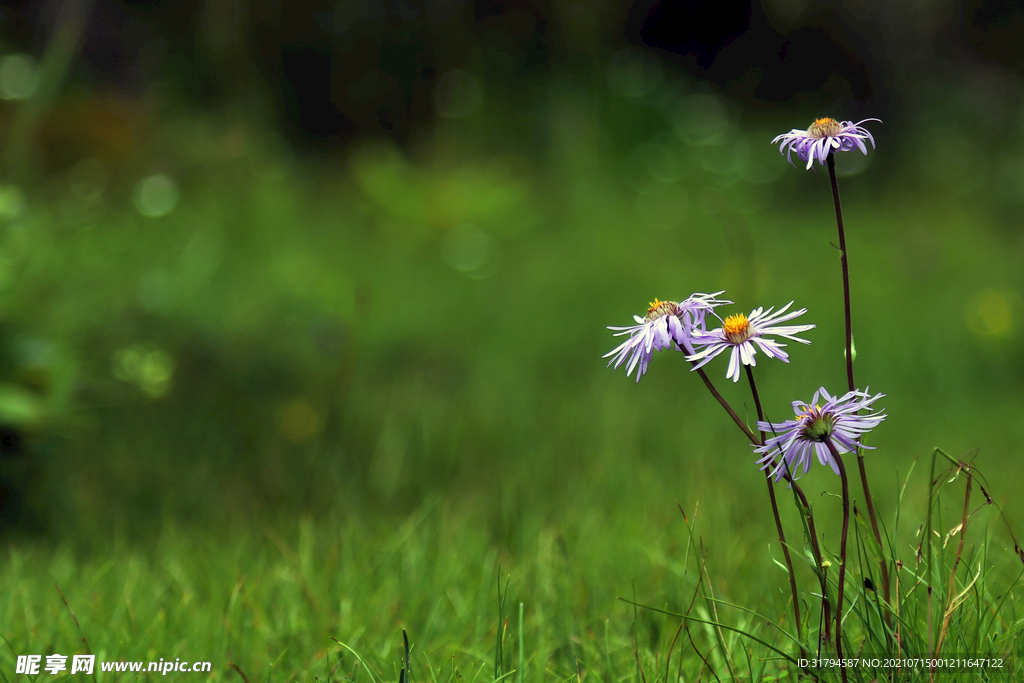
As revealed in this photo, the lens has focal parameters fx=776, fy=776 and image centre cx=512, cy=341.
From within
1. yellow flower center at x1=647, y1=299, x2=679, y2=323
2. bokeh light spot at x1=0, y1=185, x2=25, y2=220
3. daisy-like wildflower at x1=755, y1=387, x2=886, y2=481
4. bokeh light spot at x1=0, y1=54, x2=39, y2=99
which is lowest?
daisy-like wildflower at x1=755, y1=387, x2=886, y2=481

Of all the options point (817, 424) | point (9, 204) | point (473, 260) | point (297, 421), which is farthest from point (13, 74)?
point (817, 424)

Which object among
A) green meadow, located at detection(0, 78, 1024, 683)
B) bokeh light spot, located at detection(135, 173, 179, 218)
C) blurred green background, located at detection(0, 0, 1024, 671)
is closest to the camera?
green meadow, located at detection(0, 78, 1024, 683)

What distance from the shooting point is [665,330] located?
0.88m

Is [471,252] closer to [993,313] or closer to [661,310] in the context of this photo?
[993,313]

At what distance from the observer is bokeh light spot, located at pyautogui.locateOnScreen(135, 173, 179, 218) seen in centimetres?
357

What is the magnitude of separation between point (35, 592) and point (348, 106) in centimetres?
496

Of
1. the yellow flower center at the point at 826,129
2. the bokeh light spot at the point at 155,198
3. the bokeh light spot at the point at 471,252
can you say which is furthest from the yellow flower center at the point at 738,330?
the bokeh light spot at the point at 155,198

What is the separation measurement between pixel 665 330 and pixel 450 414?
1.67m

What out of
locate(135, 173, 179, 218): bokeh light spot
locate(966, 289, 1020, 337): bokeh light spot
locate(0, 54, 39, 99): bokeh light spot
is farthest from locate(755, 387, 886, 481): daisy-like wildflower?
locate(135, 173, 179, 218): bokeh light spot

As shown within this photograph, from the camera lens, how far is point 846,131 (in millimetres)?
924

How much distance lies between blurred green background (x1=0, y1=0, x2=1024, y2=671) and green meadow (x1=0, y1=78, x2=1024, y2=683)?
0.06 ft

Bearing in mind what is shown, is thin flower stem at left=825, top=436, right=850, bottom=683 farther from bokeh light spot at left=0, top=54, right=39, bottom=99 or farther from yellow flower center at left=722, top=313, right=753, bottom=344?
bokeh light spot at left=0, top=54, right=39, bottom=99

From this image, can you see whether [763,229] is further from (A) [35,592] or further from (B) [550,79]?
(A) [35,592]

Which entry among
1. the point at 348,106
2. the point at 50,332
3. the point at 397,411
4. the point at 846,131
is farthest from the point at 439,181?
the point at 846,131
